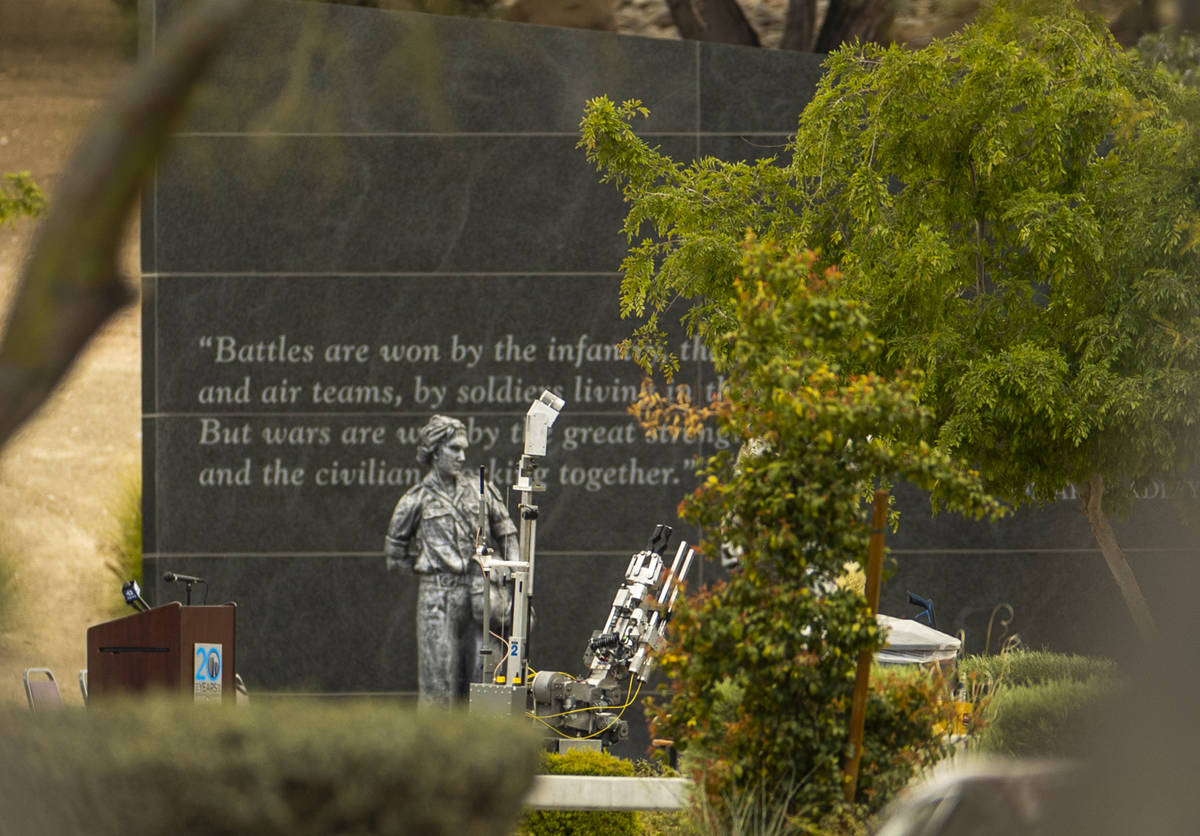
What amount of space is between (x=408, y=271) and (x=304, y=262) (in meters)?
1.14

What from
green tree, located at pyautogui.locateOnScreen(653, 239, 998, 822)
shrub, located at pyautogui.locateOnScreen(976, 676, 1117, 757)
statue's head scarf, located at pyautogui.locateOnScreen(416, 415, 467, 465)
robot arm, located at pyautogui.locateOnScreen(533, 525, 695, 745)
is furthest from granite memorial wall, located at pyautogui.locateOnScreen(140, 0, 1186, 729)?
green tree, located at pyautogui.locateOnScreen(653, 239, 998, 822)

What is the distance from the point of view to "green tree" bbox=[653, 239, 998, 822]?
717 cm

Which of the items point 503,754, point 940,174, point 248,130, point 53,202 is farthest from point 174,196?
point 53,202

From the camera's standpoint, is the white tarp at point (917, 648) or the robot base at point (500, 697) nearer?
the white tarp at point (917, 648)

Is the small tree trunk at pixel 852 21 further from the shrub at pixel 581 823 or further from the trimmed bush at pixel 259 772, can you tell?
the trimmed bush at pixel 259 772

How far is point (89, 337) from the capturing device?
2785 millimetres

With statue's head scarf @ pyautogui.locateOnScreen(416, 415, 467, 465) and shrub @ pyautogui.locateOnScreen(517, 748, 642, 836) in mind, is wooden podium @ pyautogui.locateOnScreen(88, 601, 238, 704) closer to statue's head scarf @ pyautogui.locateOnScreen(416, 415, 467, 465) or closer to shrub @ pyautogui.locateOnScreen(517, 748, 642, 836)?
statue's head scarf @ pyautogui.locateOnScreen(416, 415, 467, 465)

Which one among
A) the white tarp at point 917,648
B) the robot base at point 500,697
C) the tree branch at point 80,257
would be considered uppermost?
the tree branch at point 80,257

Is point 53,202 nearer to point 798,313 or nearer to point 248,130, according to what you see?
point 798,313

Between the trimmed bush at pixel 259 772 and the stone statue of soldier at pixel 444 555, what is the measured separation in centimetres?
700

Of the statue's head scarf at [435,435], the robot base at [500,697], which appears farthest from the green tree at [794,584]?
the statue's head scarf at [435,435]

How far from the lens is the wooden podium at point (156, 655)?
434 inches

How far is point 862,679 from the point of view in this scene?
725 cm

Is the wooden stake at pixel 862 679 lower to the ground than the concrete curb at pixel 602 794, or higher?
higher
